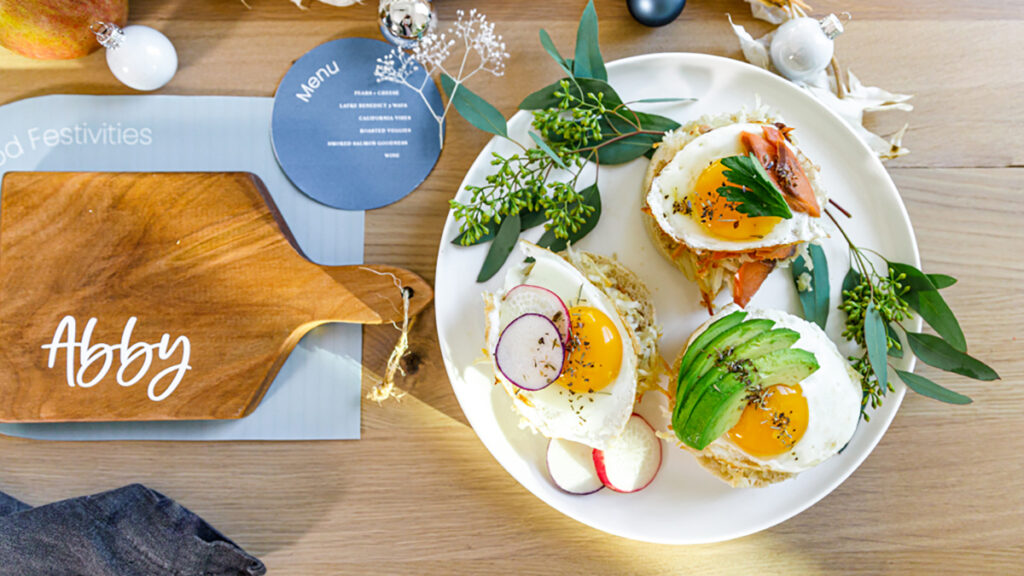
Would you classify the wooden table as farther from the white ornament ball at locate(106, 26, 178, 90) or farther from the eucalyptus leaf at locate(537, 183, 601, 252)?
the eucalyptus leaf at locate(537, 183, 601, 252)

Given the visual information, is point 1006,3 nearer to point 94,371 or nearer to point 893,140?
point 893,140

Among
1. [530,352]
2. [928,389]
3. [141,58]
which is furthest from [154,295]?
[928,389]

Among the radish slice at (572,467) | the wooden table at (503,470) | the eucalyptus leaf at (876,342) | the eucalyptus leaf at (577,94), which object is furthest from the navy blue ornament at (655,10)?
the radish slice at (572,467)

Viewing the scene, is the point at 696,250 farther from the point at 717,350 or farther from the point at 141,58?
the point at 141,58

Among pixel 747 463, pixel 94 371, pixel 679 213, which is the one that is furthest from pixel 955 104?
pixel 94 371

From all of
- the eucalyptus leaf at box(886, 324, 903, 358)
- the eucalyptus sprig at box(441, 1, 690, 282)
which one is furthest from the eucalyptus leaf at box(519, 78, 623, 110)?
the eucalyptus leaf at box(886, 324, 903, 358)

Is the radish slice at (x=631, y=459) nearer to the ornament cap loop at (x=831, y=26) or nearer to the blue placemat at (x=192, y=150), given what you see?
the blue placemat at (x=192, y=150)
